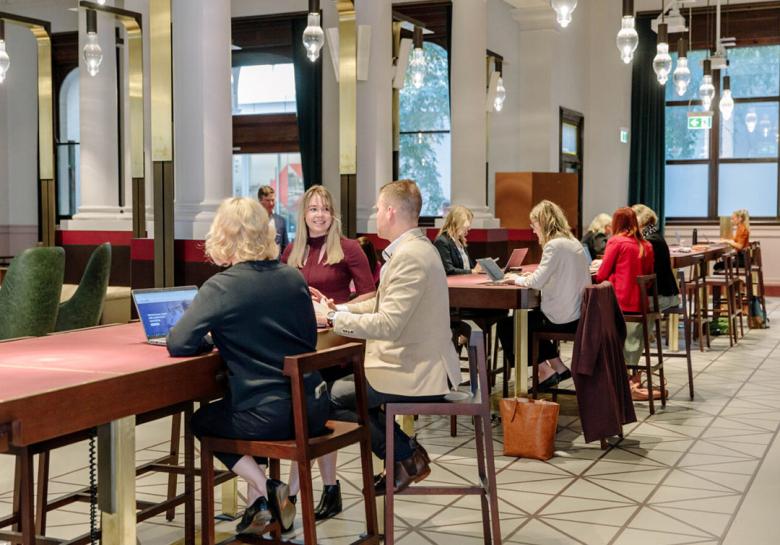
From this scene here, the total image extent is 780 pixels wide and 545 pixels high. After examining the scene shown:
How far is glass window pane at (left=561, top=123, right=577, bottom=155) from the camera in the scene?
14852 millimetres

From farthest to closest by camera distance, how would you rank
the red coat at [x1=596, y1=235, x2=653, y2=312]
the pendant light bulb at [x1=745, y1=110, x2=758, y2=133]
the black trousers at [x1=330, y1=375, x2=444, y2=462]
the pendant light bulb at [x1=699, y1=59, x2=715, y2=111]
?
the pendant light bulb at [x1=745, y1=110, x2=758, y2=133]
the pendant light bulb at [x1=699, y1=59, x2=715, y2=111]
the red coat at [x1=596, y1=235, x2=653, y2=312]
the black trousers at [x1=330, y1=375, x2=444, y2=462]

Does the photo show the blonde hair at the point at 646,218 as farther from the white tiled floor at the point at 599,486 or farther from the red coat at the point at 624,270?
the white tiled floor at the point at 599,486

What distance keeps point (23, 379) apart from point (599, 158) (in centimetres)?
1423

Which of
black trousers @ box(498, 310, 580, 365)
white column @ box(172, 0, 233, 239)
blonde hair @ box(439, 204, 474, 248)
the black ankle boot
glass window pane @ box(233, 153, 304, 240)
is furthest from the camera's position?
glass window pane @ box(233, 153, 304, 240)

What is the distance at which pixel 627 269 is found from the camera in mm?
6555

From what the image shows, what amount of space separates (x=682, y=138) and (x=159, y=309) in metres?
13.8

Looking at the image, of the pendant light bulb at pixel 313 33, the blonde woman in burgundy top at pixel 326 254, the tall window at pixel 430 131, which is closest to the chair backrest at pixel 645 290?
the blonde woman in burgundy top at pixel 326 254

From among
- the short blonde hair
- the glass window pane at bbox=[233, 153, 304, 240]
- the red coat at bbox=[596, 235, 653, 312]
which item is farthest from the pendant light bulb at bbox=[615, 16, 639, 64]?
the glass window pane at bbox=[233, 153, 304, 240]

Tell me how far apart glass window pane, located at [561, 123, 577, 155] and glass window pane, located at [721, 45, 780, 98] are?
8.49 feet

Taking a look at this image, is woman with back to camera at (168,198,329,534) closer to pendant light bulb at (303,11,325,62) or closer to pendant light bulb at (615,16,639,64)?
pendant light bulb at (303,11,325,62)

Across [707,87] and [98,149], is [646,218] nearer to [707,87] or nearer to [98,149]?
[707,87]

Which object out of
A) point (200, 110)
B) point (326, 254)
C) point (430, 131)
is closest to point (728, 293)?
point (430, 131)

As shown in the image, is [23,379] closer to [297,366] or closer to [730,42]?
[297,366]

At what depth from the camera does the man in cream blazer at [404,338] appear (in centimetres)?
350
